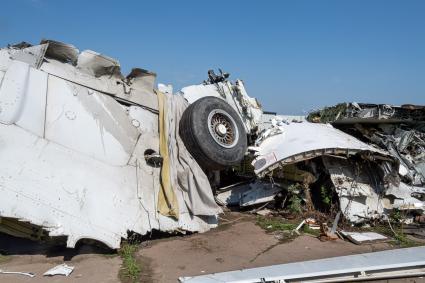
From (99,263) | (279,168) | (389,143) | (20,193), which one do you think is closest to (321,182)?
(279,168)

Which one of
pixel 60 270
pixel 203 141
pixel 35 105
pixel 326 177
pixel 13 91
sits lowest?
pixel 60 270

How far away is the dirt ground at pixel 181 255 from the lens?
4.59 metres

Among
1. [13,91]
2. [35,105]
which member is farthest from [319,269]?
[13,91]

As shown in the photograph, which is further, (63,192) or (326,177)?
(326,177)

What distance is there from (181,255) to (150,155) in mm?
1663

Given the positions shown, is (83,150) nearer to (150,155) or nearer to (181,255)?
(150,155)

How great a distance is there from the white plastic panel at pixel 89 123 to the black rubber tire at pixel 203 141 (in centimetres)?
89

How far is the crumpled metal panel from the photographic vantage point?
6.88 metres

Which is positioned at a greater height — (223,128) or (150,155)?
(223,128)

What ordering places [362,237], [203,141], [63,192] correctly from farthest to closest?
[203,141] → [362,237] → [63,192]

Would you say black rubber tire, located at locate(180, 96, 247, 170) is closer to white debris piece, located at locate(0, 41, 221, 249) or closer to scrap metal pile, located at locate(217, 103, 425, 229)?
white debris piece, located at locate(0, 41, 221, 249)

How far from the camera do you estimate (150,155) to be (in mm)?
6188

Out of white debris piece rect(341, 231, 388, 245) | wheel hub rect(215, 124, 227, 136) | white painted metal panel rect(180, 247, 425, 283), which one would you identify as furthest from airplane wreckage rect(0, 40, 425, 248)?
white painted metal panel rect(180, 247, 425, 283)

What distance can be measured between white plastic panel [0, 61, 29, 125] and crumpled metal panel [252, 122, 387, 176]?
3.82m
